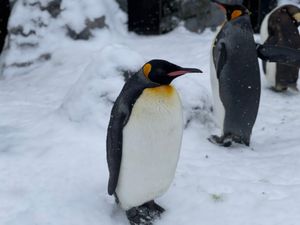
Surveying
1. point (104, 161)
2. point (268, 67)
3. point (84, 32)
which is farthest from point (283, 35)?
point (104, 161)

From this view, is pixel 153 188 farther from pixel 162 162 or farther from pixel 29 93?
pixel 29 93

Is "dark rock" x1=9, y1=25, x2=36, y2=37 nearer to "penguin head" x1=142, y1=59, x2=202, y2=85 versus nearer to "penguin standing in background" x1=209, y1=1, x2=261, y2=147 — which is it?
"penguin standing in background" x1=209, y1=1, x2=261, y2=147

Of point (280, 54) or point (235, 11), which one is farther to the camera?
point (235, 11)

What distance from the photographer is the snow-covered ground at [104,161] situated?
2662 mm

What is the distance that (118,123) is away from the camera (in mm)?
2494

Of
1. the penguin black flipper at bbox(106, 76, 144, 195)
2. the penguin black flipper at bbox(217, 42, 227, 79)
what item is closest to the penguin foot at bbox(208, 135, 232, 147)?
the penguin black flipper at bbox(217, 42, 227, 79)

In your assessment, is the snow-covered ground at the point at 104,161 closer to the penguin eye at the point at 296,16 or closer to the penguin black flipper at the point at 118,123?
the penguin black flipper at the point at 118,123

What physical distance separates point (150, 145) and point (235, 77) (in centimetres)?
153

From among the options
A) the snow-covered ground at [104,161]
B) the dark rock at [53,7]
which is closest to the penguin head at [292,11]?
the snow-covered ground at [104,161]

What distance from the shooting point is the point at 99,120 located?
3.82m

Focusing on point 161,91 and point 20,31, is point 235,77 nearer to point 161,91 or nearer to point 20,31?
point 161,91

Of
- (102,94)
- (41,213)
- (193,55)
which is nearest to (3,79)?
(193,55)

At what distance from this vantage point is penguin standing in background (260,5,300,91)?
17.6ft

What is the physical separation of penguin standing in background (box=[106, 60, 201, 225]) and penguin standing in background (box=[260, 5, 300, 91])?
3.15m
